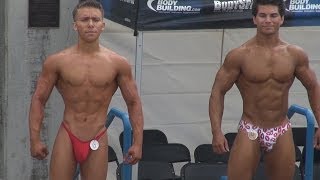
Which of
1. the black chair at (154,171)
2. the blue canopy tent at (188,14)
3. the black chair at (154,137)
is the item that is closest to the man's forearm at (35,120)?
the blue canopy tent at (188,14)

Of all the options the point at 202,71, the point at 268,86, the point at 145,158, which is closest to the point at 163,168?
the point at 145,158

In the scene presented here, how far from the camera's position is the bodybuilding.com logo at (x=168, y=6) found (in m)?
6.99

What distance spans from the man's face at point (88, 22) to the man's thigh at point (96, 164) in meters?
0.75

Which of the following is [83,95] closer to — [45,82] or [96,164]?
[45,82]

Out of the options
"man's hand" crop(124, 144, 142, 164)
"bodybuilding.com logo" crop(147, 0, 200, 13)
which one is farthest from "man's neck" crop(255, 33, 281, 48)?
"man's hand" crop(124, 144, 142, 164)

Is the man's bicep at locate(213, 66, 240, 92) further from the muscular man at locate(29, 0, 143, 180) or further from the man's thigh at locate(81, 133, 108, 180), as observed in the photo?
the man's thigh at locate(81, 133, 108, 180)

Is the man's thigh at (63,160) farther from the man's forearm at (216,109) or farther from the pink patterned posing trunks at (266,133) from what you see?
the pink patterned posing trunks at (266,133)

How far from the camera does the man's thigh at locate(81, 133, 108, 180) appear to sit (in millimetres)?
6316

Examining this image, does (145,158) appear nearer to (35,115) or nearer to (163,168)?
(163,168)

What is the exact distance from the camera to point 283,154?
6570 mm

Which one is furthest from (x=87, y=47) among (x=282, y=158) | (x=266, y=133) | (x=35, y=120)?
(x=282, y=158)

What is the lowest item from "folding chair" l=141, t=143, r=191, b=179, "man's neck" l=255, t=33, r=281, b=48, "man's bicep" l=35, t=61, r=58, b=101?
"folding chair" l=141, t=143, r=191, b=179

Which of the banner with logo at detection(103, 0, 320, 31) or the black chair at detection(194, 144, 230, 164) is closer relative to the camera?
the banner with logo at detection(103, 0, 320, 31)

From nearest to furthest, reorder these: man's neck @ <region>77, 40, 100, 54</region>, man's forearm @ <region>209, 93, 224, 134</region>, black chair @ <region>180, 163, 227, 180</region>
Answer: man's neck @ <region>77, 40, 100, 54</region>
man's forearm @ <region>209, 93, 224, 134</region>
black chair @ <region>180, 163, 227, 180</region>
